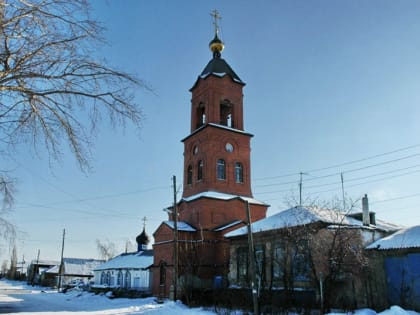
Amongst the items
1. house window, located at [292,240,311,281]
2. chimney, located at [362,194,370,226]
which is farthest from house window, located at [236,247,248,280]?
chimney, located at [362,194,370,226]

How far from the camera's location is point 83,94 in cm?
626

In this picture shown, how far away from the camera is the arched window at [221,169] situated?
1205 inches

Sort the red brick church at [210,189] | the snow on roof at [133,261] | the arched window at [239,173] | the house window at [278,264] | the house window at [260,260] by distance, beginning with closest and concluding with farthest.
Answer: the house window at [278,264]
the house window at [260,260]
the red brick church at [210,189]
the arched window at [239,173]
the snow on roof at [133,261]

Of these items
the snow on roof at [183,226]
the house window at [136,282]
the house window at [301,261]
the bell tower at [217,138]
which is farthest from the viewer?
the house window at [136,282]

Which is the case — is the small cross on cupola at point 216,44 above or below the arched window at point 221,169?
above

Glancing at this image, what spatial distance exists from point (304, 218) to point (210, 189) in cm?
1150

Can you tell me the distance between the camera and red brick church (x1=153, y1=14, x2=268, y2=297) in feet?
89.5


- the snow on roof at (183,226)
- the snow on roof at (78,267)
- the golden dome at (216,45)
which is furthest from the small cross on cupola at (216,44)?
the snow on roof at (78,267)

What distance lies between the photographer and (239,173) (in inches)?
1242

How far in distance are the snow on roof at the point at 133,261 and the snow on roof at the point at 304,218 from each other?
16.8 meters

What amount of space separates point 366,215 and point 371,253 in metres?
2.50

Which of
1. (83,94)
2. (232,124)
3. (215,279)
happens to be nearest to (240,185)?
(232,124)

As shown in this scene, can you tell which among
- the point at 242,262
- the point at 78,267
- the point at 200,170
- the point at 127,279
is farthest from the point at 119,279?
the point at 78,267

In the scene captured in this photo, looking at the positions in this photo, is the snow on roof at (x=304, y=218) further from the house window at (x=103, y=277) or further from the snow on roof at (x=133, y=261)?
the house window at (x=103, y=277)
